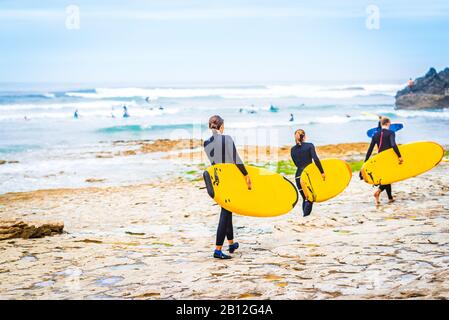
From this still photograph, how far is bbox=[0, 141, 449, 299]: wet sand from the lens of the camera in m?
4.82

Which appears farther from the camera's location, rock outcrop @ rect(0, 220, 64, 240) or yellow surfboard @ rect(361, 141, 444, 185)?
yellow surfboard @ rect(361, 141, 444, 185)

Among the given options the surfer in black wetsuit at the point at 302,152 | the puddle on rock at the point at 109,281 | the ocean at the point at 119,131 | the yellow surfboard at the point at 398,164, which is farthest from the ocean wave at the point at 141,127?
the puddle on rock at the point at 109,281

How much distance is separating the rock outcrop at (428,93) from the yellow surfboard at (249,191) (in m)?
40.6

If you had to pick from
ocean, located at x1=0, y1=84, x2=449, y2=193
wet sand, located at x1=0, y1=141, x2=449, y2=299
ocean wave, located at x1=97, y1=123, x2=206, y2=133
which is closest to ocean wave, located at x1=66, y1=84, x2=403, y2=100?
ocean, located at x1=0, y1=84, x2=449, y2=193

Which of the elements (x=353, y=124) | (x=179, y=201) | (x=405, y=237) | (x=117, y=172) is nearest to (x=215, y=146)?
(x=405, y=237)

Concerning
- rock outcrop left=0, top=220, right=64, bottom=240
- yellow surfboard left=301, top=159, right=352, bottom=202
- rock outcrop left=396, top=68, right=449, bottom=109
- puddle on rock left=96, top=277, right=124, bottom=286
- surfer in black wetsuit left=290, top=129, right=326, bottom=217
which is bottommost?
rock outcrop left=0, top=220, right=64, bottom=240

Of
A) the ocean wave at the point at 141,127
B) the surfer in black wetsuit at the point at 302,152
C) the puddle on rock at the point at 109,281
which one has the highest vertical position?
the surfer in black wetsuit at the point at 302,152

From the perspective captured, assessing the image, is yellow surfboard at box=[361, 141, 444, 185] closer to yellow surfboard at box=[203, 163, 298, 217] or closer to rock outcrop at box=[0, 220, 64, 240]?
yellow surfboard at box=[203, 163, 298, 217]

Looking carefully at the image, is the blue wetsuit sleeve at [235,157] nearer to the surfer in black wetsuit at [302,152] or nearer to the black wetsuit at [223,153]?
the black wetsuit at [223,153]

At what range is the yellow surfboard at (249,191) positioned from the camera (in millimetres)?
6223

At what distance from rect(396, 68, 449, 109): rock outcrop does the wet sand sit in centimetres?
3625

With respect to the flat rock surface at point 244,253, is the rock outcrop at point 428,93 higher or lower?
higher

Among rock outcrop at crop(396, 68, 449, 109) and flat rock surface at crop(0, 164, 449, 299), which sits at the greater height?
rock outcrop at crop(396, 68, 449, 109)

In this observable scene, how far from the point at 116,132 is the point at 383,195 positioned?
2291cm
